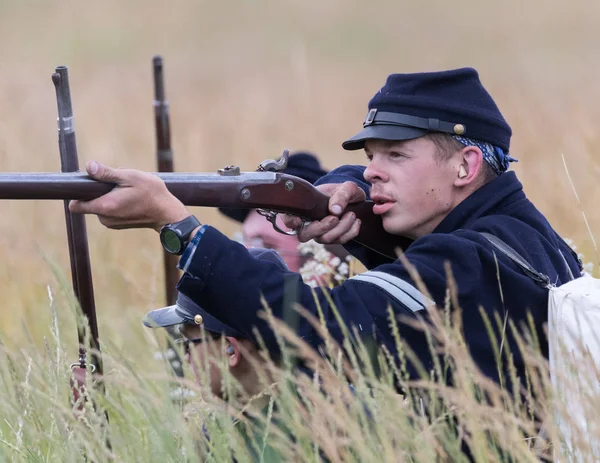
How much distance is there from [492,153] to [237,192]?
0.97 m

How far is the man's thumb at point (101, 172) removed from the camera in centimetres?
393

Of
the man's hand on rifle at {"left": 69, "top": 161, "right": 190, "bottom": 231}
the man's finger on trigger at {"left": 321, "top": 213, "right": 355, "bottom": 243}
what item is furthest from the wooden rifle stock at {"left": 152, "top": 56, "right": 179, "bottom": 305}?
the man's hand on rifle at {"left": 69, "top": 161, "right": 190, "bottom": 231}

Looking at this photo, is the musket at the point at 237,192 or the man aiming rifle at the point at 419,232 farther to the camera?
the musket at the point at 237,192

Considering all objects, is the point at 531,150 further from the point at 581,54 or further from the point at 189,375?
the point at 581,54

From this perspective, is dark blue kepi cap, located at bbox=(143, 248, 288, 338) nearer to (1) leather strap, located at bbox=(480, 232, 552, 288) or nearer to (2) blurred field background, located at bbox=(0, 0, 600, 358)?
(2) blurred field background, located at bbox=(0, 0, 600, 358)

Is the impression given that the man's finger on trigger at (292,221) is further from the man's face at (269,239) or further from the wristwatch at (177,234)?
the man's face at (269,239)

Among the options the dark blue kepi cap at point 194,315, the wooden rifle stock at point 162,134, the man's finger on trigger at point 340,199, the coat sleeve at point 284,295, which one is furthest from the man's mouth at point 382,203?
the wooden rifle stock at point 162,134

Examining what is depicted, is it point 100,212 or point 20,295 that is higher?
point 100,212

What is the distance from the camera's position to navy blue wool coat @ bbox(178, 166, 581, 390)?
377cm

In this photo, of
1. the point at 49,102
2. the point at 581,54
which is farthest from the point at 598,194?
the point at 581,54

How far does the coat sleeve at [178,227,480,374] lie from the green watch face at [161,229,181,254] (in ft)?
0.32

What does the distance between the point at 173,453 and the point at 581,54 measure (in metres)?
16.2

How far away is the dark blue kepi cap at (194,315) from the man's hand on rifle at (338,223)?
51 cm

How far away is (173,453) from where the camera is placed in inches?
129
